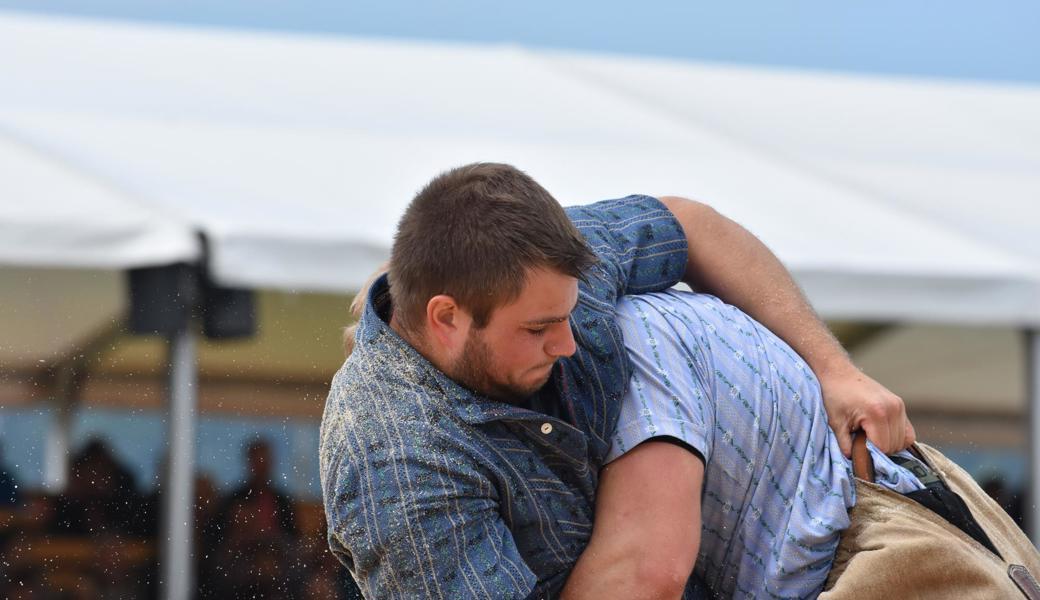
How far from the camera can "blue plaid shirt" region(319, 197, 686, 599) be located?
1323 millimetres

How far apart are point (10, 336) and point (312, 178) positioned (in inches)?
35.7

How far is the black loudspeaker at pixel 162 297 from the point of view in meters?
2.98

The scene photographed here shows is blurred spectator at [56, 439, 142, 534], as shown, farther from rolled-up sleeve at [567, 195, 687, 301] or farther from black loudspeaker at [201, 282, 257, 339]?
rolled-up sleeve at [567, 195, 687, 301]

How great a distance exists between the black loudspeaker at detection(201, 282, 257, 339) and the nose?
185cm

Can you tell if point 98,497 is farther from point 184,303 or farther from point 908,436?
point 908,436

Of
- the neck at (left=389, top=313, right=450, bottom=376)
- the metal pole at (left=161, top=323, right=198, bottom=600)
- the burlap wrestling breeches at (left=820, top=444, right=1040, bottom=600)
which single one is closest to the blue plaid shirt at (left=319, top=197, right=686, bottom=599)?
the neck at (left=389, top=313, right=450, bottom=376)

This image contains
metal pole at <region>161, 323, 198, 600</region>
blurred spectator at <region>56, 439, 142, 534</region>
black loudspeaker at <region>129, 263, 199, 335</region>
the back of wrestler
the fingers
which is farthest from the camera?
blurred spectator at <region>56, 439, 142, 534</region>

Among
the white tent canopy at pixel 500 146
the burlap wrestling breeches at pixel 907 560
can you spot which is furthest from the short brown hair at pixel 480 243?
the white tent canopy at pixel 500 146

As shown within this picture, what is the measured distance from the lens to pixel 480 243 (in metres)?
1.32

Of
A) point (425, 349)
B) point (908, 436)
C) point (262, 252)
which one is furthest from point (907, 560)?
point (262, 252)

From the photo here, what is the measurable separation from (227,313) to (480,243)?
6.14ft

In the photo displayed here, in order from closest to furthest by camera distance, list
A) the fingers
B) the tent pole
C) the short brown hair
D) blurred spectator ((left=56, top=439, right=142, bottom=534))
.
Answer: the short brown hair < the fingers < blurred spectator ((left=56, top=439, right=142, bottom=534)) < the tent pole

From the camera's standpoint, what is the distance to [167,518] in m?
3.15

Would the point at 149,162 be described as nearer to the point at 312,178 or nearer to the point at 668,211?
the point at 312,178
